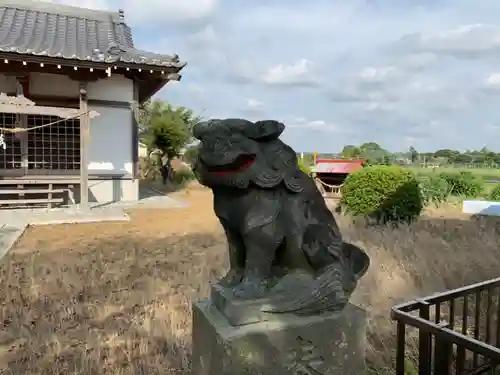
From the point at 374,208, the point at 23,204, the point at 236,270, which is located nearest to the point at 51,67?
the point at 23,204

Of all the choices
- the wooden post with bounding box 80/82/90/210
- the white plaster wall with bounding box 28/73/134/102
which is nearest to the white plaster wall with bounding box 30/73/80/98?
the white plaster wall with bounding box 28/73/134/102

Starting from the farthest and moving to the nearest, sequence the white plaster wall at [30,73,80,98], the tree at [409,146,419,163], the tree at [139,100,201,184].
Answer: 1. the tree at [409,146,419,163]
2. the tree at [139,100,201,184]
3. the white plaster wall at [30,73,80,98]

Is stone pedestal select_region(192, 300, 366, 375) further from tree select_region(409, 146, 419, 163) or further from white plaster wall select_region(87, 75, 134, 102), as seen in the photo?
tree select_region(409, 146, 419, 163)

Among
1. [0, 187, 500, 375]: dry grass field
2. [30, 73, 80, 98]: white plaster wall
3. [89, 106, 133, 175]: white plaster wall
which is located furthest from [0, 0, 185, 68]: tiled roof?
[0, 187, 500, 375]: dry grass field

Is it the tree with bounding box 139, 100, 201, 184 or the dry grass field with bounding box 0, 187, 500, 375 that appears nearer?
the dry grass field with bounding box 0, 187, 500, 375

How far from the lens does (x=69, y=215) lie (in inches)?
316

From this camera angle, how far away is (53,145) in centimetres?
1002

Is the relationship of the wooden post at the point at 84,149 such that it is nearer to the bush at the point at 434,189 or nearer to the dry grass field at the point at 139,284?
the dry grass field at the point at 139,284

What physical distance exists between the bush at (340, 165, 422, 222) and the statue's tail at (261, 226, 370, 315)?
17.9 ft

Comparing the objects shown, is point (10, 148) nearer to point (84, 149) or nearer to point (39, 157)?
point (39, 157)

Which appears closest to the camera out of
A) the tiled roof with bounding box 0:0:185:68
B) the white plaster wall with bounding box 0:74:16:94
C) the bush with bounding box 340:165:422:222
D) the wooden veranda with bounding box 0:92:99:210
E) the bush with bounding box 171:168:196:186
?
the bush with bounding box 340:165:422:222

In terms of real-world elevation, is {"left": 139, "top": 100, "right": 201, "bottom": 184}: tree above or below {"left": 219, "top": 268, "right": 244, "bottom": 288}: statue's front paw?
above

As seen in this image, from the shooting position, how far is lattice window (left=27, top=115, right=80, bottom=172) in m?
9.86

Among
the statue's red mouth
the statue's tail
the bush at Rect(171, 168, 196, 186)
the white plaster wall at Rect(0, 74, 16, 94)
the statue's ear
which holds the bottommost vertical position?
the statue's tail
